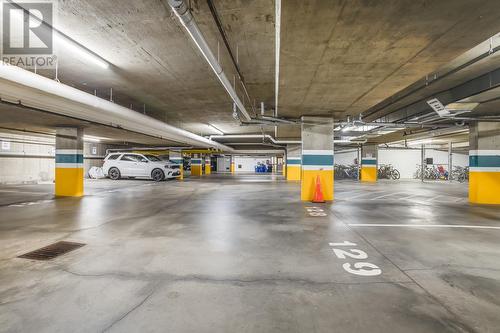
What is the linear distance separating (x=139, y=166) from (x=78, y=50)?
1128 cm

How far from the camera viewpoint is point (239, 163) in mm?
36562

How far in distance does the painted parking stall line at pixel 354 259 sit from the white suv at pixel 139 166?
12800 mm

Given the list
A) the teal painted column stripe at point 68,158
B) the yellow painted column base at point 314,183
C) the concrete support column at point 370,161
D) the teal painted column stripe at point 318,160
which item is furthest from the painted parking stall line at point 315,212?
the concrete support column at point 370,161

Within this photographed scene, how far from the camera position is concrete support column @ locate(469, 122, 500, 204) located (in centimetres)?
725

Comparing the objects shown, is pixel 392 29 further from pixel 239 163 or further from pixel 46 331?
pixel 239 163

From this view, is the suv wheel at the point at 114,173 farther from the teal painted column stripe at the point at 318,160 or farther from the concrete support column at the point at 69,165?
the teal painted column stripe at the point at 318,160

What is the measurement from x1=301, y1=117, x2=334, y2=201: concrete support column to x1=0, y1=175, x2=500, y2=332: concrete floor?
10.1ft

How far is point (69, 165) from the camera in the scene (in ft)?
27.7

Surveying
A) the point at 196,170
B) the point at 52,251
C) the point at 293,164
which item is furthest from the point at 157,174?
the point at 52,251

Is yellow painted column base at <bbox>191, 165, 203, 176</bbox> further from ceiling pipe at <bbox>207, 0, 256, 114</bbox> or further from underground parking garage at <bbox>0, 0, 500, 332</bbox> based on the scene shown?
ceiling pipe at <bbox>207, 0, 256, 114</bbox>

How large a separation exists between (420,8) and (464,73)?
131 inches

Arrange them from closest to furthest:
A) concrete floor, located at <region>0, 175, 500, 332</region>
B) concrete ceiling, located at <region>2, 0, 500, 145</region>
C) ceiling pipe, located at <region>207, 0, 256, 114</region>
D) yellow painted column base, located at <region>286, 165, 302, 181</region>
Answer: concrete floor, located at <region>0, 175, 500, 332</region> → concrete ceiling, located at <region>2, 0, 500, 145</region> → ceiling pipe, located at <region>207, 0, 256, 114</region> → yellow painted column base, located at <region>286, 165, 302, 181</region>

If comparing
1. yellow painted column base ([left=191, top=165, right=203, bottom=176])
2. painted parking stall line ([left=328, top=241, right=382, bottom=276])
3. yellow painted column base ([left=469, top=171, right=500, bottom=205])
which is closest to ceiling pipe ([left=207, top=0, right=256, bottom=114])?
painted parking stall line ([left=328, top=241, right=382, bottom=276])

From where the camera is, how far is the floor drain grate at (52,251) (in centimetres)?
280
